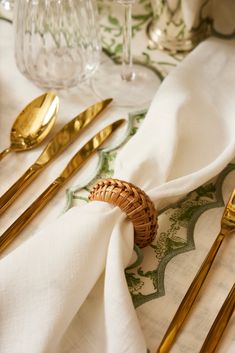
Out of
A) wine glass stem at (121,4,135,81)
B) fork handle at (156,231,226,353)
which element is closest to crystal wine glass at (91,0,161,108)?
wine glass stem at (121,4,135,81)

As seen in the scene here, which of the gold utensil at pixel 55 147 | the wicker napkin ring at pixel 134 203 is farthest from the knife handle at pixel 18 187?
the wicker napkin ring at pixel 134 203

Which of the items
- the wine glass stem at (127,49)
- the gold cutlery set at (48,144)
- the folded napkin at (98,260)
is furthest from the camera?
the wine glass stem at (127,49)

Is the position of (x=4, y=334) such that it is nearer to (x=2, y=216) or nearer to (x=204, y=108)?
(x=2, y=216)

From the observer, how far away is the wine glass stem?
728 millimetres

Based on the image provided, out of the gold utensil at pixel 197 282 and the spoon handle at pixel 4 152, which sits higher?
the spoon handle at pixel 4 152

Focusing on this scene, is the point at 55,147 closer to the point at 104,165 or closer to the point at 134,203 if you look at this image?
the point at 104,165

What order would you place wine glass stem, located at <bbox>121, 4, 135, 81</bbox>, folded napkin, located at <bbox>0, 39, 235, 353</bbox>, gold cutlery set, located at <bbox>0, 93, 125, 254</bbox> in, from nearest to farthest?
folded napkin, located at <bbox>0, 39, 235, 353</bbox>, gold cutlery set, located at <bbox>0, 93, 125, 254</bbox>, wine glass stem, located at <bbox>121, 4, 135, 81</bbox>

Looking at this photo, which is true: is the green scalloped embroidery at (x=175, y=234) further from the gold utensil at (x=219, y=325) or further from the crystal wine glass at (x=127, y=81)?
the crystal wine glass at (x=127, y=81)

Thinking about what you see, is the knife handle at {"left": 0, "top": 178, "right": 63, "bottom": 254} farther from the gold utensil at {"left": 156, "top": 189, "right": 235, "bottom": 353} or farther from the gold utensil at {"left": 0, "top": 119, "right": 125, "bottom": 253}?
the gold utensil at {"left": 156, "top": 189, "right": 235, "bottom": 353}

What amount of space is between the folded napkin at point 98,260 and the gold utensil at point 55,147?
2.8 inches

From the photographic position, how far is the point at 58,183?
0.63 metres

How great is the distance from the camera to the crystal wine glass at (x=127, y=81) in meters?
0.75

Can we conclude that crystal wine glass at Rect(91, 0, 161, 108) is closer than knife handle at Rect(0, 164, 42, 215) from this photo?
No

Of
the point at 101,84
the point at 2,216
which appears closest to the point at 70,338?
the point at 2,216
